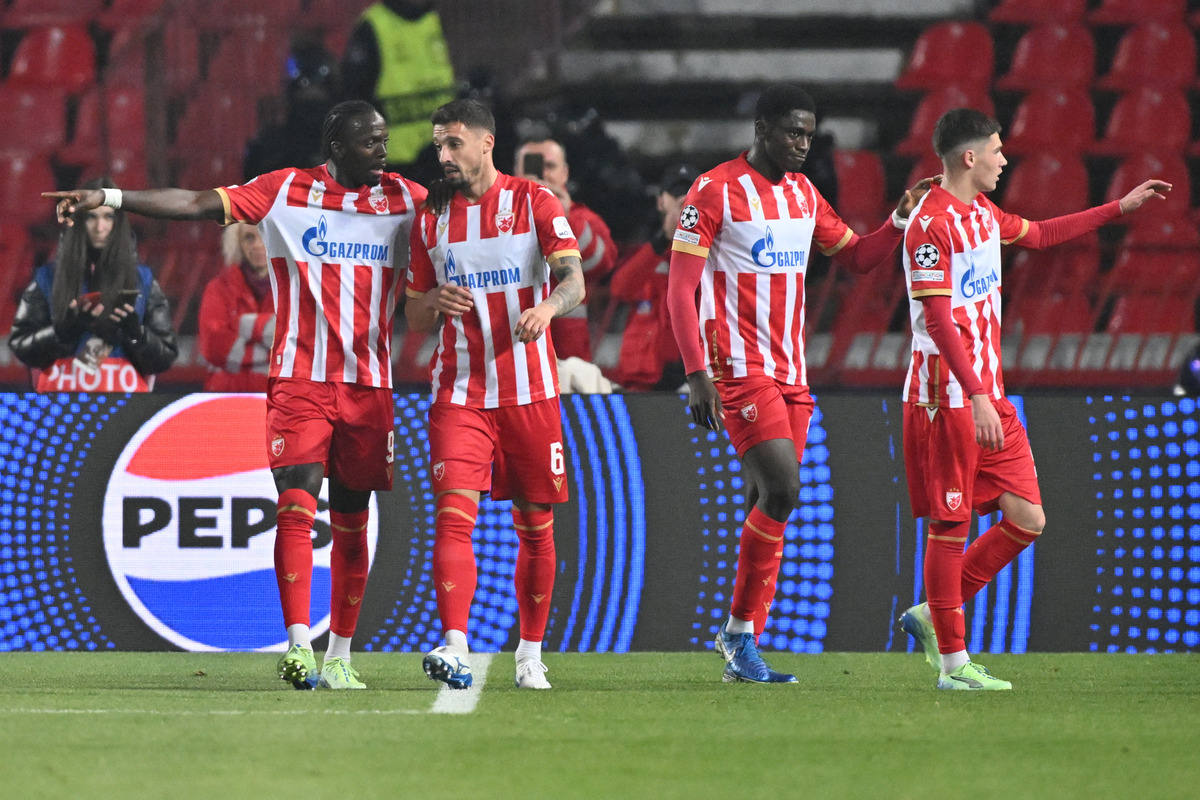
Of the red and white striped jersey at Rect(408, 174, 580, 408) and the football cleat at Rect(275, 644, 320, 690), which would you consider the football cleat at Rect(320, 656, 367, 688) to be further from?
the red and white striped jersey at Rect(408, 174, 580, 408)

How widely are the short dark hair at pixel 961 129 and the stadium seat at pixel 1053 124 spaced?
707 cm

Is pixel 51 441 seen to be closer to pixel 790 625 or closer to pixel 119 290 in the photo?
pixel 119 290

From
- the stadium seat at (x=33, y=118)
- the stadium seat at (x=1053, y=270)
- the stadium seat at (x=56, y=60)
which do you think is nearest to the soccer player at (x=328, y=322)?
the stadium seat at (x=1053, y=270)

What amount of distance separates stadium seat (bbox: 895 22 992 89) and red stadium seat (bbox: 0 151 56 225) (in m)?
6.63

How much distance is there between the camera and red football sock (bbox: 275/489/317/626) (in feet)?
17.7

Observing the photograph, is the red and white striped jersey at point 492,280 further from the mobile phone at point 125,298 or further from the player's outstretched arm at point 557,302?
the mobile phone at point 125,298

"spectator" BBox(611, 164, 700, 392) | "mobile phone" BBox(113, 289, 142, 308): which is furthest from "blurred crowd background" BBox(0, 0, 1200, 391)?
"mobile phone" BBox(113, 289, 142, 308)

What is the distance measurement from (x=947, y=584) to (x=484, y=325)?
5.68ft

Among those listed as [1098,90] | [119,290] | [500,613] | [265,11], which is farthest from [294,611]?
[1098,90]

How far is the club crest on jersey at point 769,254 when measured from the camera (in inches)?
226

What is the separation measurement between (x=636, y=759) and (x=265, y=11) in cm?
987

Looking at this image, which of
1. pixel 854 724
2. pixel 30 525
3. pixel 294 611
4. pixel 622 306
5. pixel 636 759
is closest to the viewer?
pixel 636 759

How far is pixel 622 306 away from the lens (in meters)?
10.6

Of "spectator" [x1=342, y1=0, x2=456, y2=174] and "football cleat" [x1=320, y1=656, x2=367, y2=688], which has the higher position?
"spectator" [x1=342, y1=0, x2=456, y2=174]
